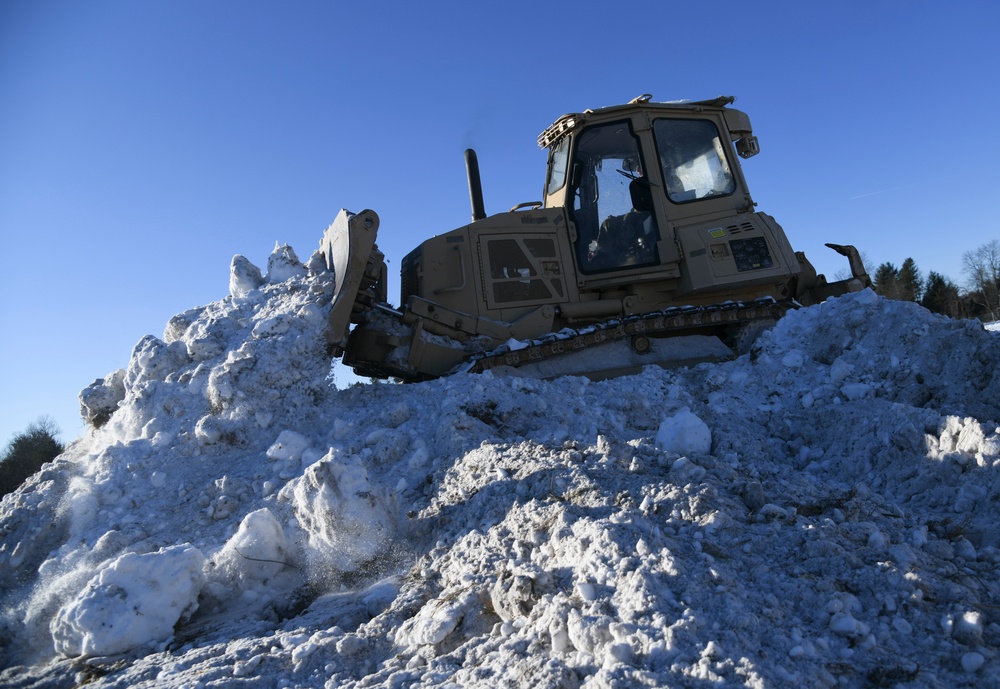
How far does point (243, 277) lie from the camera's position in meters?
7.16

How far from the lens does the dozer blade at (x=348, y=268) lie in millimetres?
6441

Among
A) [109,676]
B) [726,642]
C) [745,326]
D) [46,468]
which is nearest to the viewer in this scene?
[726,642]

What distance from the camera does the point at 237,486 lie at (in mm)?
4988

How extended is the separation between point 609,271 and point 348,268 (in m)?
2.88

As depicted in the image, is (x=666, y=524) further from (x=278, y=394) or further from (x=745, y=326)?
(x=745, y=326)

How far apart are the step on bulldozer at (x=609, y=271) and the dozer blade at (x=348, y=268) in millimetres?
→ 346

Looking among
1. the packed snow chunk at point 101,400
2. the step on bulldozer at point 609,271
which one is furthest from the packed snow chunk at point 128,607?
the step on bulldozer at point 609,271

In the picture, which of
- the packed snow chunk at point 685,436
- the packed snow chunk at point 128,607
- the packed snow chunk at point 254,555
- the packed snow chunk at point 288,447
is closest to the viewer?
the packed snow chunk at point 128,607

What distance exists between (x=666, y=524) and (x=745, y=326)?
467 centimetres

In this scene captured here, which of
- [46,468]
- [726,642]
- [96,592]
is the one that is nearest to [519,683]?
[726,642]

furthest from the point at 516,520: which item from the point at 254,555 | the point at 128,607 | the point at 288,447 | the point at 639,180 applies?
the point at 639,180

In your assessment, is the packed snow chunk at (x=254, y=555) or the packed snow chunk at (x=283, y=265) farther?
the packed snow chunk at (x=283, y=265)

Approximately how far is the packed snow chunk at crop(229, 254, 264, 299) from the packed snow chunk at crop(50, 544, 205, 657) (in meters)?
3.73

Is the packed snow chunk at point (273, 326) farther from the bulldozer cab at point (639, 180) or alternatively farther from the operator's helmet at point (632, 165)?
the operator's helmet at point (632, 165)
